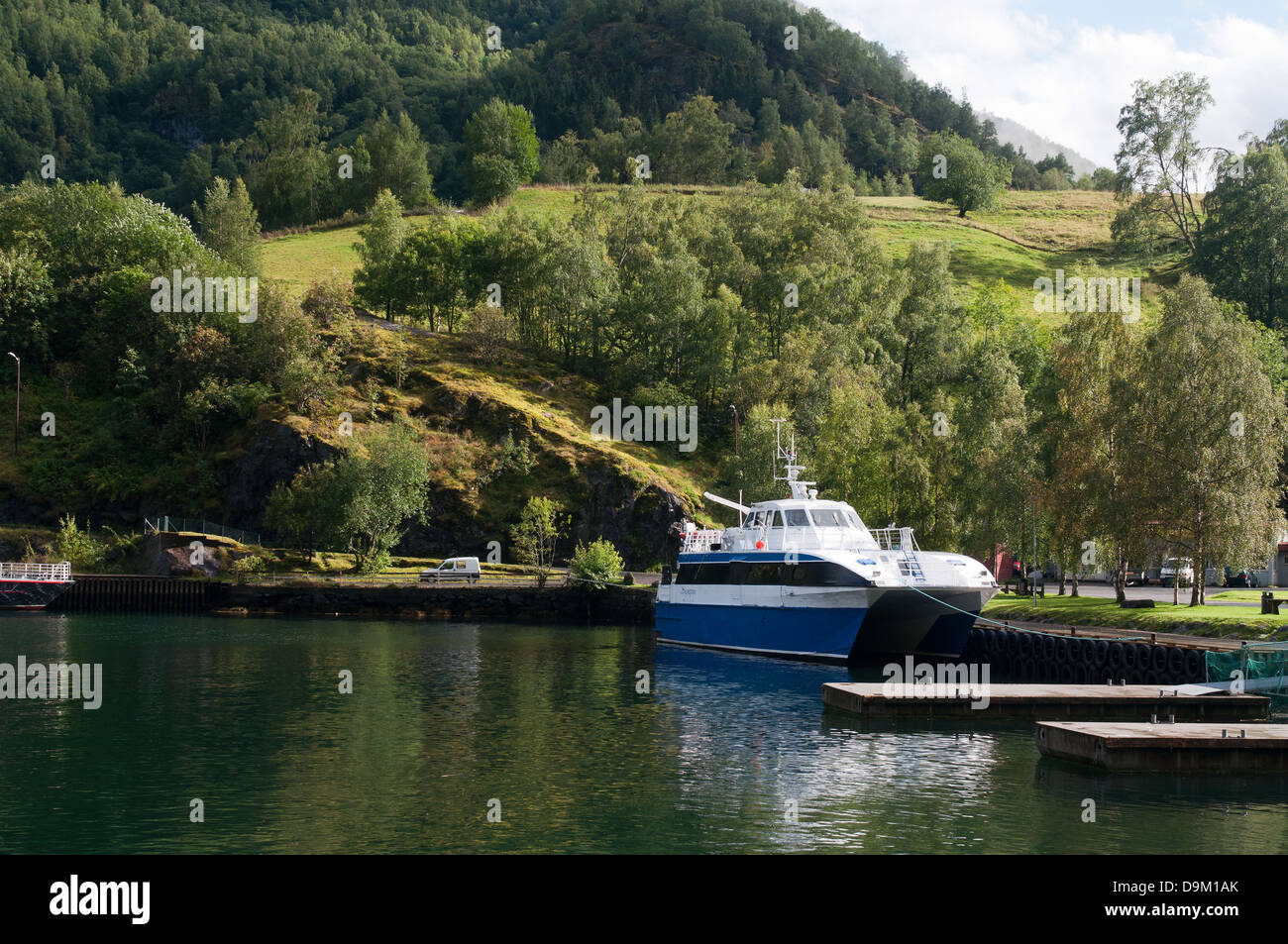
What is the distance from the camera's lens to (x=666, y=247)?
10744 cm

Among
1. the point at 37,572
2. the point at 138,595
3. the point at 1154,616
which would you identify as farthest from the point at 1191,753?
the point at 37,572

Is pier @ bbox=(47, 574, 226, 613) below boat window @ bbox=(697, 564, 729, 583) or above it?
below

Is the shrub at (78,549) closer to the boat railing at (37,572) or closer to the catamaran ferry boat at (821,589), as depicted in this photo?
the boat railing at (37,572)

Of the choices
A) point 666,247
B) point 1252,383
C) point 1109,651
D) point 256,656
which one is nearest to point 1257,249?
point 666,247

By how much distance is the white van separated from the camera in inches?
3177

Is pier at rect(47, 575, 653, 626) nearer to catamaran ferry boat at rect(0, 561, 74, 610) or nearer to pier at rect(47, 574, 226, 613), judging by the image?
pier at rect(47, 574, 226, 613)

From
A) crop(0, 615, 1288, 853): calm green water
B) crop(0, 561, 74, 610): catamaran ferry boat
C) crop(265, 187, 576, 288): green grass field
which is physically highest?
crop(265, 187, 576, 288): green grass field

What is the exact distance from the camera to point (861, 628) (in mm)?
50219

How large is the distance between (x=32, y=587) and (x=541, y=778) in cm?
6300

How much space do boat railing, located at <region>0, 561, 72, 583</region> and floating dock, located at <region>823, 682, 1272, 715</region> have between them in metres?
60.6

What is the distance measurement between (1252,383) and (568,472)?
53315 mm

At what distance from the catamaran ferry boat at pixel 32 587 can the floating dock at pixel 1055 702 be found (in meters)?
60.6

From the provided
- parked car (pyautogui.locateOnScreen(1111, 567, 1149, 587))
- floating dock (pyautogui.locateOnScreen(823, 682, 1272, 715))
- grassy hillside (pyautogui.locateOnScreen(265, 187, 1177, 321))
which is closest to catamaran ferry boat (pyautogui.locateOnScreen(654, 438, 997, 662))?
floating dock (pyautogui.locateOnScreen(823, 682, 1272, 715))

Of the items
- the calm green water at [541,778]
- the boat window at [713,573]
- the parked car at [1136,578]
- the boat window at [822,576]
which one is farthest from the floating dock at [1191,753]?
the parked car at [1136,578]
